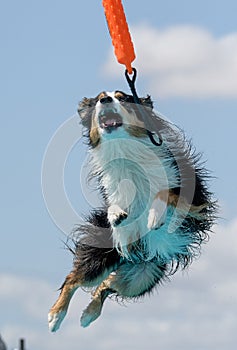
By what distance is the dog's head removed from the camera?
26031 millimetres

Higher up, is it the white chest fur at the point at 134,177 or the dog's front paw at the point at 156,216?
the white chest fur at the point at 134,177

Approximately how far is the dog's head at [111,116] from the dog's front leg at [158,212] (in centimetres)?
98

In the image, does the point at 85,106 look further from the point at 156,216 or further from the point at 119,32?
the point at 119,32

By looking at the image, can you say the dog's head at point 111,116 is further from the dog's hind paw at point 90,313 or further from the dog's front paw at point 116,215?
the dog's hind paw at point 90,313

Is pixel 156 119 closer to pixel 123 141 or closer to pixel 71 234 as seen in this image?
pixel 123 141

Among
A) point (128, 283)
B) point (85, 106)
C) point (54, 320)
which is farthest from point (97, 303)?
point (85, 106)

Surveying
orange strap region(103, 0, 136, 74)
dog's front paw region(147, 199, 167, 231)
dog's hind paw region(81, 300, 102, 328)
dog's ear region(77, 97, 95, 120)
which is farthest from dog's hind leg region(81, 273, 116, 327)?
orange strap region(103, 0, 136, 74)

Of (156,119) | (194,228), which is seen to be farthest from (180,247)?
(156,119)

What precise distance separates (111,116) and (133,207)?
1.51 m

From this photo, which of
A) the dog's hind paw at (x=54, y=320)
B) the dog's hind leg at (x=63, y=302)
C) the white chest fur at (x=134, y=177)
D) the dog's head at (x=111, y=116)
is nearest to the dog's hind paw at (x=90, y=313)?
the dog's hind leg at (x=63, y=302)

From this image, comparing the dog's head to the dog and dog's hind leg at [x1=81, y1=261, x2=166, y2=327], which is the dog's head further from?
dog's hind leg at [x1=81, y1=261, x2=166, y2=327]

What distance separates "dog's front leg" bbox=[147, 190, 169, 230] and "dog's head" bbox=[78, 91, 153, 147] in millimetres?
983

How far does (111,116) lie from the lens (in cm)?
2606

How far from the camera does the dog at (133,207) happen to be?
86.6ft
